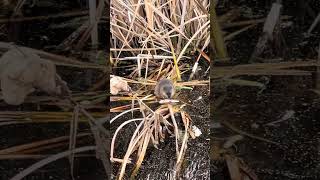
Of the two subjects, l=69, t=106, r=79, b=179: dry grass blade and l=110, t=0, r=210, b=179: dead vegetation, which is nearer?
l=69, t=106, r=79, b=179: dry grass blade

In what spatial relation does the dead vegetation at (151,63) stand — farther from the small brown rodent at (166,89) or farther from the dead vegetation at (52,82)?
the dead vegetation at (52,82)

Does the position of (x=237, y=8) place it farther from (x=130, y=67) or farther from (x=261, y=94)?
(x=130, y=67)

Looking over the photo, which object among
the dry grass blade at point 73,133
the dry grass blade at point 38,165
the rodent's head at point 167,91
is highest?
the rodent's head at point 167,91

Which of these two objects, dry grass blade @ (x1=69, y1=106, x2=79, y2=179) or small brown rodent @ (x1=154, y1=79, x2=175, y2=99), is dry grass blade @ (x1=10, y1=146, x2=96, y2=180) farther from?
small brown rodent @ (x1=154, y1=79, x2=175, y2=99)

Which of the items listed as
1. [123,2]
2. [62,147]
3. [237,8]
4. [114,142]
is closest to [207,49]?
[237,8]

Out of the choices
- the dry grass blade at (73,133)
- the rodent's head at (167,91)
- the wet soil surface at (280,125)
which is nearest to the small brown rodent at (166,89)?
the rodent's head at (167,91)

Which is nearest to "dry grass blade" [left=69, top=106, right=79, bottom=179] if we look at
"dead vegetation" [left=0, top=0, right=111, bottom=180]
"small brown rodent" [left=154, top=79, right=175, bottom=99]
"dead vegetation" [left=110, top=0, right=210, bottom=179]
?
"dead vegetation" [left=0, top=0, right=111, bottom=180]

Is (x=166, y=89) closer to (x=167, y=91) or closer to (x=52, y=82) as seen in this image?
(x=167, y=91)

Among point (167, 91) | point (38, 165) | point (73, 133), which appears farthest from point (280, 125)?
point (38, 165)
